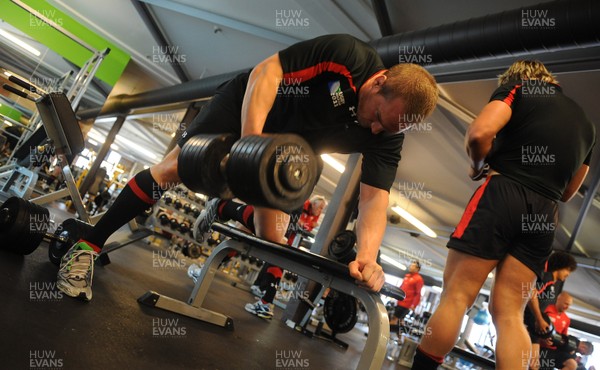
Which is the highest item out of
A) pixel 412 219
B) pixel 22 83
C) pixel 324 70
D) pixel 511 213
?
pixel 412 219

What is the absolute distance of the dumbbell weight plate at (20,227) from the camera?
4.71ft

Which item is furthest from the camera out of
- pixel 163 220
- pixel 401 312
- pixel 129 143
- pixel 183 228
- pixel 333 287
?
pixel 129 143

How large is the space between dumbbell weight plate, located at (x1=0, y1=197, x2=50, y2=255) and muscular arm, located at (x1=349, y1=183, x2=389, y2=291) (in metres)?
1.25

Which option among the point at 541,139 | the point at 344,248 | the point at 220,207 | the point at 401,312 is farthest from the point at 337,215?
the point at 401,312

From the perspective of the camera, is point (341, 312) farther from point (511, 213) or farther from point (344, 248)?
point (511, 213)

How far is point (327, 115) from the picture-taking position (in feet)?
3.76

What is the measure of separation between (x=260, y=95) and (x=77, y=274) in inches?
32.5

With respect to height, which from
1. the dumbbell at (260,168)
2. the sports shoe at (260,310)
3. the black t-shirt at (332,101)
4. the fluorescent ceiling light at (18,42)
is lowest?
the sports shoe at (260,310)

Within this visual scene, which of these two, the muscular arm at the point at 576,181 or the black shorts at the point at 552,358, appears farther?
the black shorts at the point at 552,358

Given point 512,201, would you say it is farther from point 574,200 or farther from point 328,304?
point 574,200

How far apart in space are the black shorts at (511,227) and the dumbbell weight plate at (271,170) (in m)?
0.73

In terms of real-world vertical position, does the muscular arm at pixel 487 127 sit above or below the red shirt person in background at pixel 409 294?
above

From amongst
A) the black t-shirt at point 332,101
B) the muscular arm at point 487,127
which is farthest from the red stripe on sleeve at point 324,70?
the muscular arm at point 487,127

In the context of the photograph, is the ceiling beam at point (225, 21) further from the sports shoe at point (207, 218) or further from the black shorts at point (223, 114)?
the black shorts at point (223, 114)
